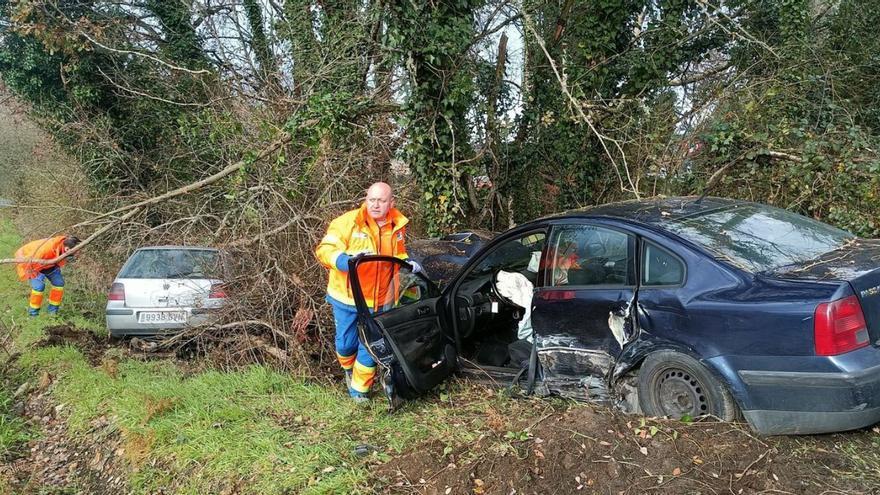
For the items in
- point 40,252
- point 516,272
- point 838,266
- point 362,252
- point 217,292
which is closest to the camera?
point 838,266

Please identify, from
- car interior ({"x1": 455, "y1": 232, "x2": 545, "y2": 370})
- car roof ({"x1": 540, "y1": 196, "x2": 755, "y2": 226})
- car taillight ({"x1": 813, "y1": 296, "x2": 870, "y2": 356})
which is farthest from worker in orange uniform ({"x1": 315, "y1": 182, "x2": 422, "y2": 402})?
car taillight ({"x1": 813, "y1": 296, "x2": 870, "y2": 356})

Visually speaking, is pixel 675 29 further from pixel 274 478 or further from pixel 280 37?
pixel 274 478

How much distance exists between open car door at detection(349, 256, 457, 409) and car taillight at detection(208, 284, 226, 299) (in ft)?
8.47

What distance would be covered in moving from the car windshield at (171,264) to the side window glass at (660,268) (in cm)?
511

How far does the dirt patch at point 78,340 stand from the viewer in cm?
700

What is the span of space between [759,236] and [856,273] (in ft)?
2.04

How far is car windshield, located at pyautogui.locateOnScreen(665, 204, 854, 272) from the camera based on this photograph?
3336 millimetres

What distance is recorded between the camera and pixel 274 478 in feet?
11.7

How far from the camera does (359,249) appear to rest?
14.9ft

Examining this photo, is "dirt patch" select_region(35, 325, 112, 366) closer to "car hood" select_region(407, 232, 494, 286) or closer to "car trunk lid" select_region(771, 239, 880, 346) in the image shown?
"car hood" select_region(407, 232, 494, 286)

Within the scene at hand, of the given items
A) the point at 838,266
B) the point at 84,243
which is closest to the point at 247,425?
the point at 838,266

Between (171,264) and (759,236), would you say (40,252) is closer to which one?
(171,264)

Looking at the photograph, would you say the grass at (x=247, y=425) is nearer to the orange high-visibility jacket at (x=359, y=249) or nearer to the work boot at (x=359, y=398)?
the work boot at (x=359, y=398)

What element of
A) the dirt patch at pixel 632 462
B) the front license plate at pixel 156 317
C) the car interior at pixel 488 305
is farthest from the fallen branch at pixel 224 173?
the dirt patch at pixel 632 462
